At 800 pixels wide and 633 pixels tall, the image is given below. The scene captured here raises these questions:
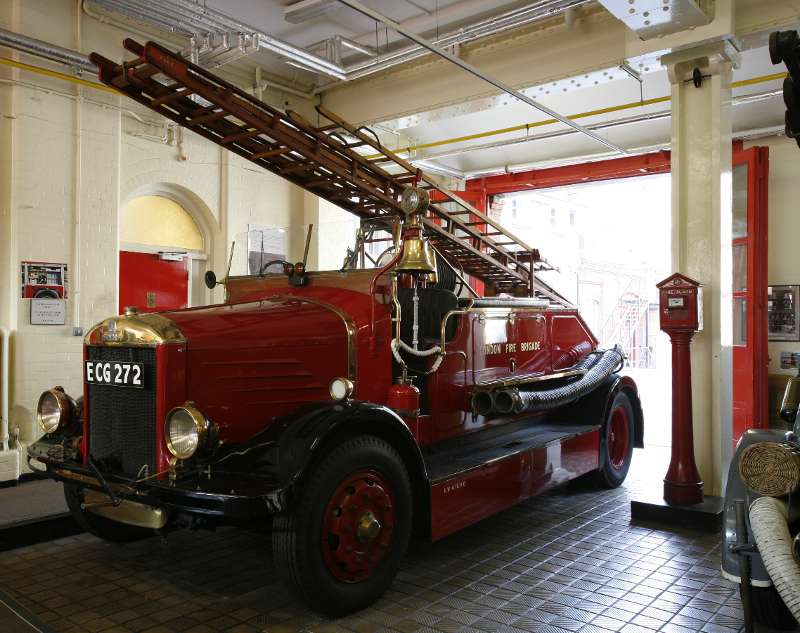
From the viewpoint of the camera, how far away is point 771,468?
231 cm

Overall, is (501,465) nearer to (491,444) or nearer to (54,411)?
(491,444)

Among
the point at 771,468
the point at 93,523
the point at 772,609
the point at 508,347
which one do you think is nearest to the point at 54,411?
the point at 93,523

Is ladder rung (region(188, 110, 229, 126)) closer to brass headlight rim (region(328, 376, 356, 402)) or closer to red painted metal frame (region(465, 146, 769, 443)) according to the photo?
brass headlight rim (region(328, 376, 356, 402))

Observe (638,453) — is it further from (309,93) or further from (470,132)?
(309,93)

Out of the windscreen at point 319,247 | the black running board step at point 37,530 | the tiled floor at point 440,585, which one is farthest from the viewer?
the windscreen at point 319,247

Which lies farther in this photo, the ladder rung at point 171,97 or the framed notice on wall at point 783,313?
the framed notice on wall at point 783,313

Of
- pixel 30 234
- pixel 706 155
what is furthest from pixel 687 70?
pixel 30 234

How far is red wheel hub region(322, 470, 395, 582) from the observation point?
9.27 ft

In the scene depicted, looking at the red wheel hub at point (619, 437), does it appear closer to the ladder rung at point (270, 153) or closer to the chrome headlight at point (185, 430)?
the ladder rung at point (270, 153)

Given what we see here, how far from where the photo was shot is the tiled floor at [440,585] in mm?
2814

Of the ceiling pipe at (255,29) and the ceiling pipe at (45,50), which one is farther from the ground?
the ceiling pipe at (255,29)

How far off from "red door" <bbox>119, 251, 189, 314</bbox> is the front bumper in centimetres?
363

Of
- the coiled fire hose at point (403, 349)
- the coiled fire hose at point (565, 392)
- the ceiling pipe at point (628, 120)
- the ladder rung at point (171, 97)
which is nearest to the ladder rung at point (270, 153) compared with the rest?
the ladder rung at point (171, 97)

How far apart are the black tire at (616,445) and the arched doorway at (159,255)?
413cm
